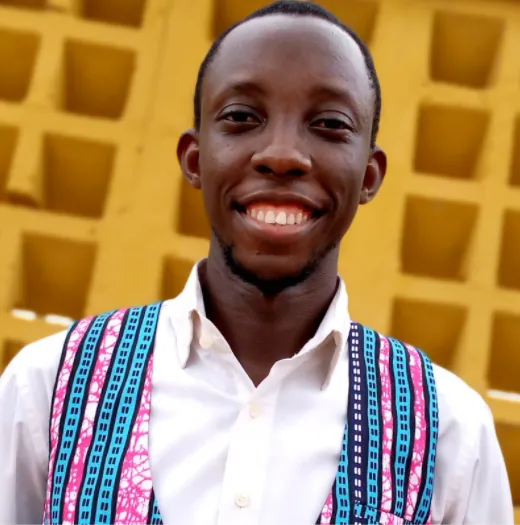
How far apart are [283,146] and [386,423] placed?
25 centimetres

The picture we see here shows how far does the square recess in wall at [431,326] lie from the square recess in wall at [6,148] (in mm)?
752

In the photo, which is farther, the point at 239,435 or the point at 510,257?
the point at 510,257

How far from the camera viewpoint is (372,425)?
65 centimetres

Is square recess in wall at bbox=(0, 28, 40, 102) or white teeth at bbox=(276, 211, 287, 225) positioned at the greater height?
square recess in wall at bbox=(0, 28, 40, 102)

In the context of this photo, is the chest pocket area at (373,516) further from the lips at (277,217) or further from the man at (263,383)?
the lips at (277,217)

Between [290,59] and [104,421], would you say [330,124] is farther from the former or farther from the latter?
[104,421]

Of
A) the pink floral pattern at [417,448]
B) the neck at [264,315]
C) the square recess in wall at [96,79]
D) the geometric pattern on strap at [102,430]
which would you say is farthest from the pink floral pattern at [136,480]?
the square recess in wall at [96,79]

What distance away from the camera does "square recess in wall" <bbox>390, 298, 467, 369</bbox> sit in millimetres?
1354

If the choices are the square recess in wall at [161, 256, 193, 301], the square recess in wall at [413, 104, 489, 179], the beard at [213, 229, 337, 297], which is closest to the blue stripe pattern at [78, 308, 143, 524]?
the beard at [213, 229, 337, 297]

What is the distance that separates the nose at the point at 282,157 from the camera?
2.02 feet

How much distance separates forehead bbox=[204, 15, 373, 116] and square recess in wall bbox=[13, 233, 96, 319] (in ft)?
2.42

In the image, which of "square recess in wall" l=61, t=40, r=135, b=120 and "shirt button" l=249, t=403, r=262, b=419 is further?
"square recess in wall" l=61, t=40, r=135, b=120

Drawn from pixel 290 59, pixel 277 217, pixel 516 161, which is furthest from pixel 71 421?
pixel 516 161

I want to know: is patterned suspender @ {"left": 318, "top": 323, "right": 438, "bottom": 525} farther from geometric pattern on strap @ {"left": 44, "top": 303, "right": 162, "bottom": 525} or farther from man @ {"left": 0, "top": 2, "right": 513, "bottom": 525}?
geometric pattern on strap @ {"left": 44, "top": 303, "right": 162, "bottom": 525}
